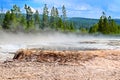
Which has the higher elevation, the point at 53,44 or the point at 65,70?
the point at 65,70

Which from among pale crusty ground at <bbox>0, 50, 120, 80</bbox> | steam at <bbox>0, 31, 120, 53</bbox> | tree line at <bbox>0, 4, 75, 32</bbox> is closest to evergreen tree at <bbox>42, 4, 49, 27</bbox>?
tree line at <bbox>0, 4, 75, 32</bbox>

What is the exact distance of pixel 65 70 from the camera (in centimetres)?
1566

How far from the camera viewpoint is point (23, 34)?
67.9 m

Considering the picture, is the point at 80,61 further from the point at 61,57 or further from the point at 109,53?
the point at 109,53

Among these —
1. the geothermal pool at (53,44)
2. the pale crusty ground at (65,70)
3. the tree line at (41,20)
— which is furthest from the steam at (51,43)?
the tree line at (41,20)

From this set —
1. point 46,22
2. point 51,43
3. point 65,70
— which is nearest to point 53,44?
point 51,43

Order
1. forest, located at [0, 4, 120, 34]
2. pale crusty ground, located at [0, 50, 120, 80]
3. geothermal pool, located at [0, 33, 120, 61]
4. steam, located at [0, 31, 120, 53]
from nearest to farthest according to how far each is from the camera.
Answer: pale crusty ground, located at [0, 50, 120, 80] < geothermal pool, located at [0, 33, 120, 61] < steam, located at [0, 31, 120, 53] < forest, located at [0, 4, 120, 34]

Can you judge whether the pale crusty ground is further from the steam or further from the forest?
the forest

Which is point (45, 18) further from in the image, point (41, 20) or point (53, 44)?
point (53, 44)

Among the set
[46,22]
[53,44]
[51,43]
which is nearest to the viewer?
[53,44]

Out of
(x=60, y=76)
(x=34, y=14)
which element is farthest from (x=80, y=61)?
(x=34, y=14)

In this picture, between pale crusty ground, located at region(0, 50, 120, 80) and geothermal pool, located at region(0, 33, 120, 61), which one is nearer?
pale crusty ground, located at region(0, 50, 120, 80)

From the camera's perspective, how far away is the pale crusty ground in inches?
555

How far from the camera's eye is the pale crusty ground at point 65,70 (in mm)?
14102
